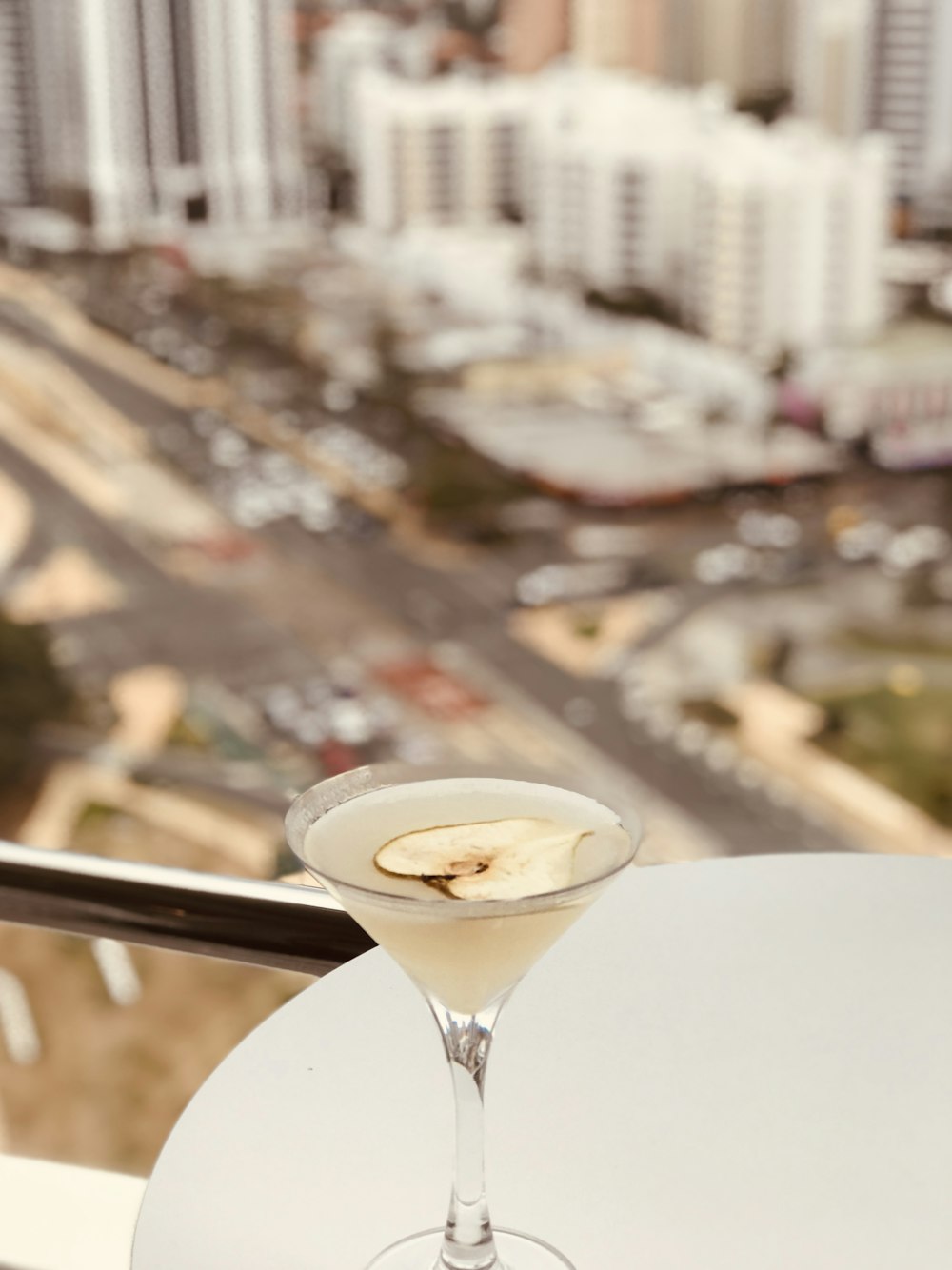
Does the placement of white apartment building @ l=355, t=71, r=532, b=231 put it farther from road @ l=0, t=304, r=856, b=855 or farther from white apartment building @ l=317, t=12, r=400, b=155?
road @ l=0, t=304, r=856, b=855

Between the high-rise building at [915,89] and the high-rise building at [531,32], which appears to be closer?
the high-rise building at [915,89]

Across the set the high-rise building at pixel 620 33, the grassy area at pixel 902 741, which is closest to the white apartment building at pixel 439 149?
the high-rise building at pixel 620 33

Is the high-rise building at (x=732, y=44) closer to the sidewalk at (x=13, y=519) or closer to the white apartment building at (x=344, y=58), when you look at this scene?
the white apartment building at (x=344, y=58)

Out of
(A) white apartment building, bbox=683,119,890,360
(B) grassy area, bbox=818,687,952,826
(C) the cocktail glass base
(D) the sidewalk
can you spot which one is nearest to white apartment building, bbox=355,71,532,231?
(A) white apartment building, bbox=683,119,890,360

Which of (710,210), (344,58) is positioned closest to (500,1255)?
(710,210)

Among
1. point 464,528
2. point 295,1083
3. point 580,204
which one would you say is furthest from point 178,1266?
point 580,204

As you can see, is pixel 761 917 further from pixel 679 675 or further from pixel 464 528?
pixel 464 528

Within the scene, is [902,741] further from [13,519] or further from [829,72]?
[13,519]
